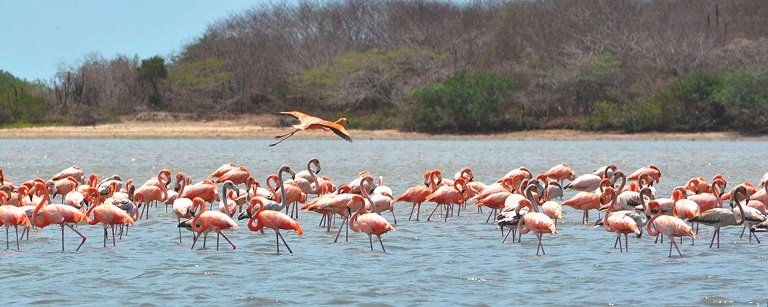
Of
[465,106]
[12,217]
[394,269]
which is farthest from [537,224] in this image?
[465,106]

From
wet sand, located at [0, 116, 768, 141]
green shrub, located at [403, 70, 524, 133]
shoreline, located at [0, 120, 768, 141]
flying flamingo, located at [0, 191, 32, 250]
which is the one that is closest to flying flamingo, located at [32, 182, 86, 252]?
Answer: flying flamingo, located at [0, 191, 32, 250]

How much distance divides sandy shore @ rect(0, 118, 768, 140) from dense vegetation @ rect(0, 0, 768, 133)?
0.67 meters

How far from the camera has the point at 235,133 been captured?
151 feet

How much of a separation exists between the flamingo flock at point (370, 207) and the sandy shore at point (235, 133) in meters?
27.4

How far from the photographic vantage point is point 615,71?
4856 cm

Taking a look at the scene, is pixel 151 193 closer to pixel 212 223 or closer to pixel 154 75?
pixel 212 223

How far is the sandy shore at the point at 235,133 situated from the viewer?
4328 centimetres

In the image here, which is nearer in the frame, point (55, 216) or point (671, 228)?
point (671, 228)

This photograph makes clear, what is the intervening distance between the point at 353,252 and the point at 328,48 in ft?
178

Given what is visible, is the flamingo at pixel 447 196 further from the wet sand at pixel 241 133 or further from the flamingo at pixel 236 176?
the wet sand at pixel 241 133

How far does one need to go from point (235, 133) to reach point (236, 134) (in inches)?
11.7

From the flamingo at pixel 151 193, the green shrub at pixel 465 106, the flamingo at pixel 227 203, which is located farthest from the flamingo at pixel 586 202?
the green shrub at pixel 465 106

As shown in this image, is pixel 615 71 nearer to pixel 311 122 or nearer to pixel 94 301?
pixel 311 122

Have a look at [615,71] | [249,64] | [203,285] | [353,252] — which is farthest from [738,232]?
[249,64]
